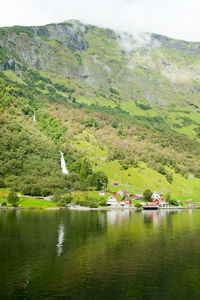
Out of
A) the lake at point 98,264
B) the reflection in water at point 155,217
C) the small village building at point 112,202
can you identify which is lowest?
the lake at point 98,264

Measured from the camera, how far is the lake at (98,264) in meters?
43.0

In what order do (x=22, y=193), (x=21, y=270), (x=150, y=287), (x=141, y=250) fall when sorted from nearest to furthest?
1. (x=150, y=287)
2. (x=21, y=270)
3. (x=141, y=250)
4. (x=22, y=193)

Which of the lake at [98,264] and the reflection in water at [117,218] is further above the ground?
the reflection in water at [117,218]

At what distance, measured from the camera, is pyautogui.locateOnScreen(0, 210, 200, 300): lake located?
141 ft

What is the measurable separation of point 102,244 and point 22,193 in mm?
128034

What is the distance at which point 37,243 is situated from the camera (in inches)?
2945

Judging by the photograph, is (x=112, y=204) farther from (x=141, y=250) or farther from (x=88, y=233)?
(x=141, y=250)

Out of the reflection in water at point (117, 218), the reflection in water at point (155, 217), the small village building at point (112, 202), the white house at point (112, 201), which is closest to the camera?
the reflection in water at point (117, 218)

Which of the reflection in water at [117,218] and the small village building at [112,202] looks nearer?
the reflection in water at [117,218]

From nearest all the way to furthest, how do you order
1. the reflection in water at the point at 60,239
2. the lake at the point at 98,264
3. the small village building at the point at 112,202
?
the lake at the point at 98,264, the reflection in water at the point at 60,239, the small village building at the point at 112,202

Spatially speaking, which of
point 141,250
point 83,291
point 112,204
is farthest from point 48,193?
point 83,291

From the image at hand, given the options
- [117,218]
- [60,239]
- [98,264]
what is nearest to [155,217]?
[117,218]

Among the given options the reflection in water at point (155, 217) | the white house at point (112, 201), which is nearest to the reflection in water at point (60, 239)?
the reflection in water at point (155, 217)

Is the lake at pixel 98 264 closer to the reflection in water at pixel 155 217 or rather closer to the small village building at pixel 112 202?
the reflection in water at pixel 155 217
